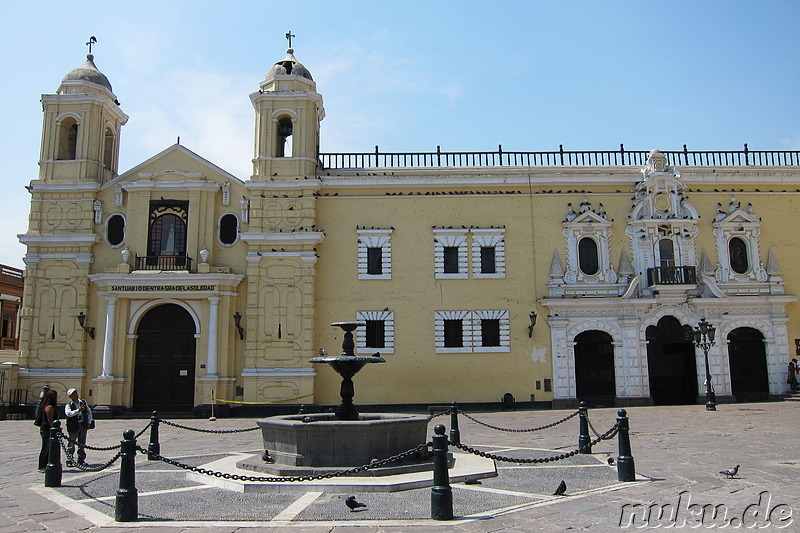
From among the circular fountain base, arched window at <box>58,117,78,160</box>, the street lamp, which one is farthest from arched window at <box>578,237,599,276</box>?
arched window at <box>58,117,78,160</box>

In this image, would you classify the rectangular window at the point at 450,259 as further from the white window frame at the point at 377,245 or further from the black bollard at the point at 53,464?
the black bollard at the point at 53,464

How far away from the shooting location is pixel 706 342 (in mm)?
25688

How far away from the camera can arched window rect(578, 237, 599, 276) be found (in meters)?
27.2

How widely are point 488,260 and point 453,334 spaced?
3082 mm

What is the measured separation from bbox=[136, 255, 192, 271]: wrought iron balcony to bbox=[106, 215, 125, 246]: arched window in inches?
55.1

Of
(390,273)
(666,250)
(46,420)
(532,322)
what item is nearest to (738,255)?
(666,250)

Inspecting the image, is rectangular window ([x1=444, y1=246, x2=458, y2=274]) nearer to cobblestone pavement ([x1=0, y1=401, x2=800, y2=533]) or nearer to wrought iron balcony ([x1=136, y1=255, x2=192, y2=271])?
wrought iron balcony ([x1=136, y1=255, x2=192, y2=271])

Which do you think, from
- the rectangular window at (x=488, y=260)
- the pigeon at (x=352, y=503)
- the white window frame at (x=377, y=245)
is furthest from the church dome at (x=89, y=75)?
the pigeon at (x=352, y=503)

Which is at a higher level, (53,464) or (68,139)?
(68,139)

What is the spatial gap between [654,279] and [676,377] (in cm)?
502

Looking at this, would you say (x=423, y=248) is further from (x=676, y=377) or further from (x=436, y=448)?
(x=436, y=448)

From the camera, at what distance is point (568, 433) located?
720 inches

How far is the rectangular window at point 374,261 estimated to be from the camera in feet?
88.8

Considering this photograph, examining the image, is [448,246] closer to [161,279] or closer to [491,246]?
[491,246]
